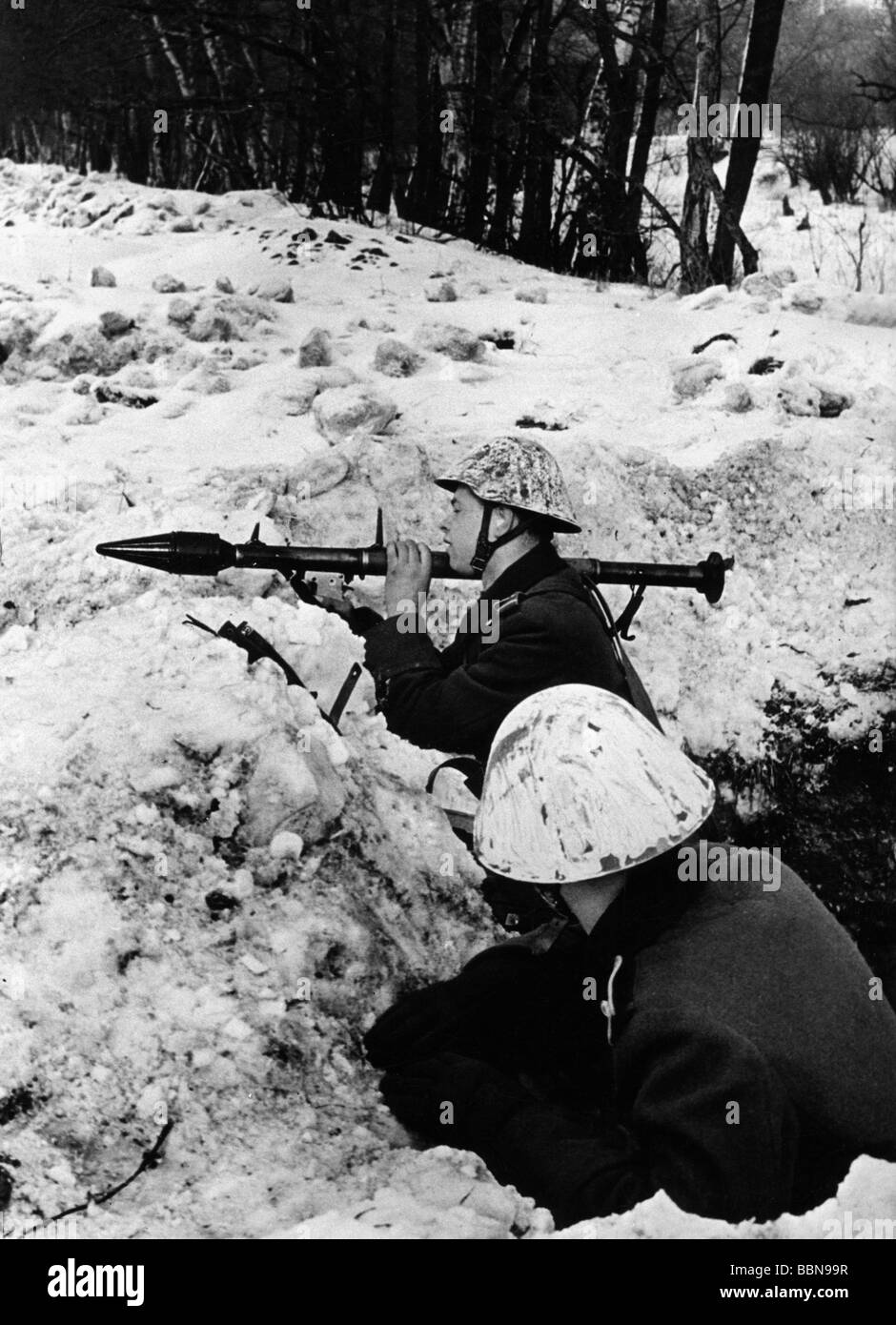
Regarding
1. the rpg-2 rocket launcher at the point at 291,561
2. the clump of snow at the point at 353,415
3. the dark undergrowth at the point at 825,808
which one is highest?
the clump of snow at the point at 353,415

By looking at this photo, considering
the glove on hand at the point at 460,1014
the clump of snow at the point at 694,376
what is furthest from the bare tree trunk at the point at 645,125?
the glove on hand at the point at 460,1014

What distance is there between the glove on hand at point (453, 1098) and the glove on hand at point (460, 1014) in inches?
3.3

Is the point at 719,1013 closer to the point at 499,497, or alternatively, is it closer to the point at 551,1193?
the point at 551,1193

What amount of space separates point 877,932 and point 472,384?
306 centimetres

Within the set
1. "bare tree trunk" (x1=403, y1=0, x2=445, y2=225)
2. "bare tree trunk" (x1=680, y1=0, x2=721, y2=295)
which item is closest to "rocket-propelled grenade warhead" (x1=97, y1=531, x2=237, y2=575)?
"bare tree trunk" (x1=680, y1=0, x2=721, y2=295)

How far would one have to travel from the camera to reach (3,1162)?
1753mm

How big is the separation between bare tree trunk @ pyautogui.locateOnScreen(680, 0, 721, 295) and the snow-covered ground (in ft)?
→ 3.99

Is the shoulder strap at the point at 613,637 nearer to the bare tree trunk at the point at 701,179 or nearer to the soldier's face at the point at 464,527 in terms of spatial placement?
the soldier's face at the point at 464,527

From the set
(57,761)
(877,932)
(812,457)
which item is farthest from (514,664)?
(812,457)

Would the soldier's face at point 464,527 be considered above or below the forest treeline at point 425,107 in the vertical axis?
below

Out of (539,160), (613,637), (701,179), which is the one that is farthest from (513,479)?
(539,160)

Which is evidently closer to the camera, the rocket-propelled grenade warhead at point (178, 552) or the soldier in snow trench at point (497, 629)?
the soldier in snow trench at point (497, 629)

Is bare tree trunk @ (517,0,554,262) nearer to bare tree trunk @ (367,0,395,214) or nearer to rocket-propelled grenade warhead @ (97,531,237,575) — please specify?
bare tree trunk @ (367,0,395,214)

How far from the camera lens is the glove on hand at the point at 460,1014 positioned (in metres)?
2.20
